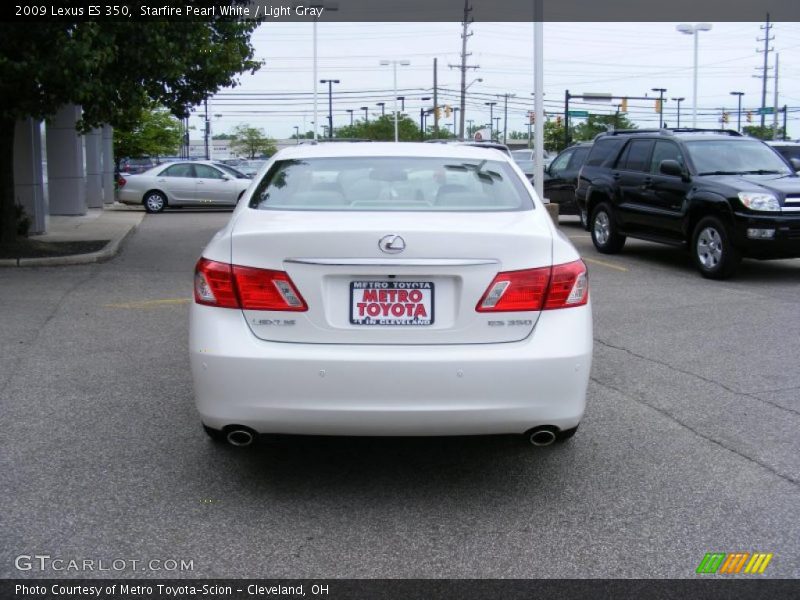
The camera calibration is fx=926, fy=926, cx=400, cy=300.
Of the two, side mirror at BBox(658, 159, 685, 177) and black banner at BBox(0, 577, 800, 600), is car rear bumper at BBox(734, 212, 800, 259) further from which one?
black banner at BBox(0, 577, 800, 600)

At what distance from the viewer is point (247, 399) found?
158 inches

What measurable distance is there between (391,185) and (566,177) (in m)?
14.4

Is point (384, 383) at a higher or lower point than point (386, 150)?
lower

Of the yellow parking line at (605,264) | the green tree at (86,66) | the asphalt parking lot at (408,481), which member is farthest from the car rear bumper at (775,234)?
the green tree at (86,66)

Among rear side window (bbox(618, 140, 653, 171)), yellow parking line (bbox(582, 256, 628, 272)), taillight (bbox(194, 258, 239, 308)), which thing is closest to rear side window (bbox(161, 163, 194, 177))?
rear side window (bbox(618, 140, 653, 171))

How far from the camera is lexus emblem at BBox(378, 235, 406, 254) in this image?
13.1 ft

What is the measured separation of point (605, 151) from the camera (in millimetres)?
14828

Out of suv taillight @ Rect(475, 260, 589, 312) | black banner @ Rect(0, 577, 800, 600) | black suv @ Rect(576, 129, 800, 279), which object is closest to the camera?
black banner @ Rect(0, 577, 800, 600)

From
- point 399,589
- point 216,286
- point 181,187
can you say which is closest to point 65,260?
point 216,286

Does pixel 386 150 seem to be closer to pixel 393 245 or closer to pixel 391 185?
pixel 391 185

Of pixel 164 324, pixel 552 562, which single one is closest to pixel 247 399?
pixel 552 562

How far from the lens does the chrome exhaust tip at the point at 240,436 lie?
4160 millimetres

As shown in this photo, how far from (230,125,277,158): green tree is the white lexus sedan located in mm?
103596

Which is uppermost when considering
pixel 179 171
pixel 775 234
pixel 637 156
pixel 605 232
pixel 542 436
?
pixel 637 156
